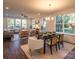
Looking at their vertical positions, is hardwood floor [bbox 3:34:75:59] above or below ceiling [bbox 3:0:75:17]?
below

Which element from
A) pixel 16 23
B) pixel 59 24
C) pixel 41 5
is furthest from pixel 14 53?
pixel 16 23

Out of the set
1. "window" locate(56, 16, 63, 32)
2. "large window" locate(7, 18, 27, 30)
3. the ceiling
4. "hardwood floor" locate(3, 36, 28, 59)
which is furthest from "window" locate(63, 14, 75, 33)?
"large window" locate(7, 18, 27, 30)

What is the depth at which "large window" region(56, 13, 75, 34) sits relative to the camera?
6.77 meters

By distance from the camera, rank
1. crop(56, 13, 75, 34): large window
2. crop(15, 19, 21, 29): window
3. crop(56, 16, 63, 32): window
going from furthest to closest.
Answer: crop(15, 19, 21, 29): window
crop(56, 16, 63, 32): window
crop(56, 13, 75, 34): large window

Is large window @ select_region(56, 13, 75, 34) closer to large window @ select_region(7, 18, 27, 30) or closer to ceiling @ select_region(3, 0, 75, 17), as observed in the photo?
ceiling @ select_region(3, 0, 75, 17)

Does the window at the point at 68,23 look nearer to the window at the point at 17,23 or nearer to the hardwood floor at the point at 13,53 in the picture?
the hardwood floor at the point at 13,53

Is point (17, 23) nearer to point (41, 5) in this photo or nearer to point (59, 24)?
point (59, 24)

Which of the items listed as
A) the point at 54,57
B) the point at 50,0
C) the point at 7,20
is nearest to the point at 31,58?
the point at 54,57

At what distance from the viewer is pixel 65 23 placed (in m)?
7.34

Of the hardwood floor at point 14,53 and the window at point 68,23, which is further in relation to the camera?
the window at point 68,23

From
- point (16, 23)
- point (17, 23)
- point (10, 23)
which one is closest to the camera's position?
point (10, 23)

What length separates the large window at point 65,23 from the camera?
6773 mm

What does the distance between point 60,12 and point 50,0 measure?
2.96 m

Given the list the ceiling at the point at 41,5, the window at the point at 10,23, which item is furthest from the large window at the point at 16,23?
the ceiling at the point at 41,5
